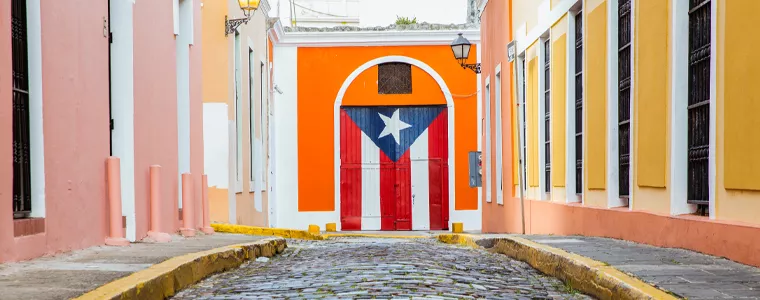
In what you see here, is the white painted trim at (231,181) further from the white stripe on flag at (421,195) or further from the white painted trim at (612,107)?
the white stripe on flag at (421,195)

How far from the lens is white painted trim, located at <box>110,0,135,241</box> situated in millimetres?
9820

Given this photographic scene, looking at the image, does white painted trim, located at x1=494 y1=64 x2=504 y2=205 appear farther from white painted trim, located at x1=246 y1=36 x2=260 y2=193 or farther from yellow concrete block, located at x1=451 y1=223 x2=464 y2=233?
white painted trim, located at x1=246 y1=36 x2=260 y2=193

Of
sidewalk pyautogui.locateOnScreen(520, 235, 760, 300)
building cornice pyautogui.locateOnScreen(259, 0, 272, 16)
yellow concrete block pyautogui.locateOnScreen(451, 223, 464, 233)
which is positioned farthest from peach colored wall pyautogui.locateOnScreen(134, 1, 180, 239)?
yellow concrete block pyautogui.locateOnScreen(451, 223, 464, 233)

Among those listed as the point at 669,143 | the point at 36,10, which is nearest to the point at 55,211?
the point at 36,10

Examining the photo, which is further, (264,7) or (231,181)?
(264,7)

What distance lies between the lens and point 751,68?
6543 mm

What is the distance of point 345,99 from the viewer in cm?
2541

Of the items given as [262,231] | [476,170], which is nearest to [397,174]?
[476,170]

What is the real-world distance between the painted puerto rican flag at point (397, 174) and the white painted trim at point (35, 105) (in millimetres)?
18011

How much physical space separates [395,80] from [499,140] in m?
7.02

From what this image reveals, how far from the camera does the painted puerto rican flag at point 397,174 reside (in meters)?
25.3

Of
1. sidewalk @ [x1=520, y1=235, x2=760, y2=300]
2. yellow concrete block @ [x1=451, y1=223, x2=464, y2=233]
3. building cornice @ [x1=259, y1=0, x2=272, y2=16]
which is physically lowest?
yellow concrete block @ [x1=451, y1=223, x2=464, y2=233]

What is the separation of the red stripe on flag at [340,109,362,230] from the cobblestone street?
50.7ft

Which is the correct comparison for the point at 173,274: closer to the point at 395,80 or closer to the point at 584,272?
the point at 584,272
